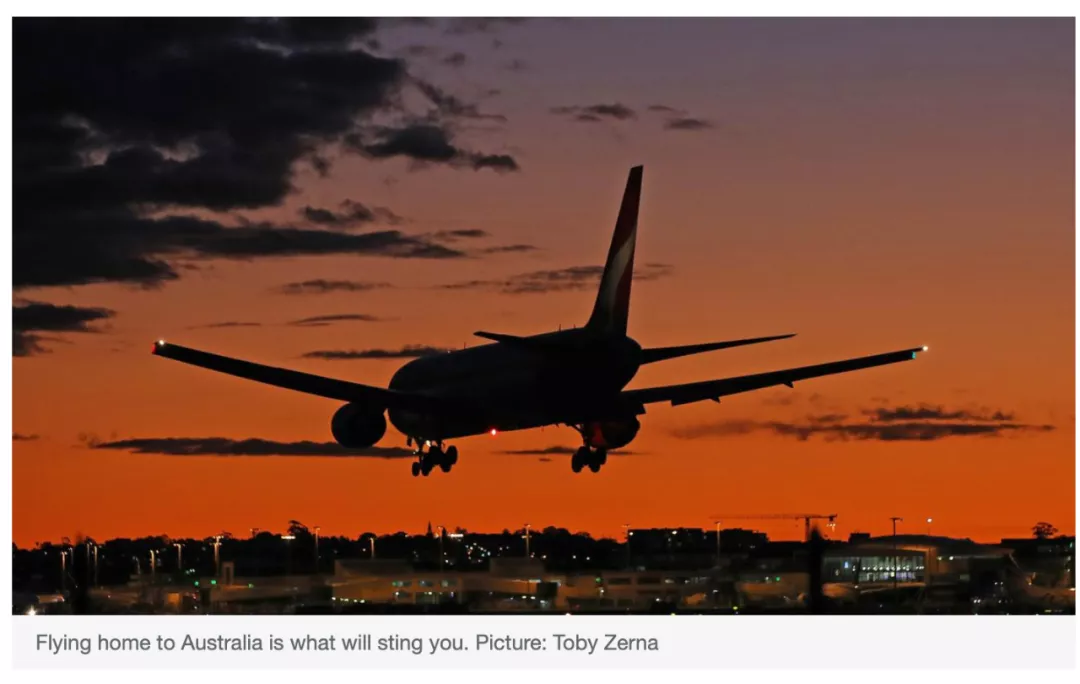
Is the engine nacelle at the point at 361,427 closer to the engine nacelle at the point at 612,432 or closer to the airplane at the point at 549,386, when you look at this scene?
the airplane at the point at 549,386

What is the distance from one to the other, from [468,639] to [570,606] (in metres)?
44.2

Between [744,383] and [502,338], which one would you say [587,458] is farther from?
[502,338]

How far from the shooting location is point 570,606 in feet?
314

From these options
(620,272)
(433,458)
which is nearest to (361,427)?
(433,458)

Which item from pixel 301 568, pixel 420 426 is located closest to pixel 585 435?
pixel 420 426

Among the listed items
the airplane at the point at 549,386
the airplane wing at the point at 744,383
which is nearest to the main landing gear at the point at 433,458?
the airplane at the point at 549,386

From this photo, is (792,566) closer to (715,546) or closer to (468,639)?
(715,546)

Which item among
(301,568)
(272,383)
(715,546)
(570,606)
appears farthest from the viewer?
(715,546)

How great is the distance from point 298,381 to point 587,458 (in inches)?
591

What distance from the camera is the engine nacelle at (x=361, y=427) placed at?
8069 cm

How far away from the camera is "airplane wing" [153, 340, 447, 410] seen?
63.8 meters

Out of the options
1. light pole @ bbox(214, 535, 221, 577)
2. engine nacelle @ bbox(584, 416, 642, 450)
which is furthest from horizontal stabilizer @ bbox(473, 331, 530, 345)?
light pole @ bbox(214, 535, 221, 577)

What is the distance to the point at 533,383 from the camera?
250ft

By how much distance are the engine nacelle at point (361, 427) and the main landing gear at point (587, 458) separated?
27.1ft
